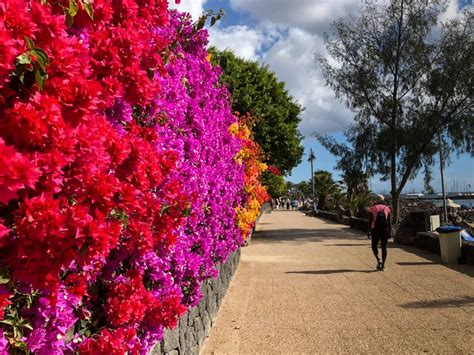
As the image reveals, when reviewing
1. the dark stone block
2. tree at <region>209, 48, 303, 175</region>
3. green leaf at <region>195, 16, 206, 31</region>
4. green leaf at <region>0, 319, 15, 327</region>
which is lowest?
the dark stone block

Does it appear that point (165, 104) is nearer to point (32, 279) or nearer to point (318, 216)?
point (32, 279)

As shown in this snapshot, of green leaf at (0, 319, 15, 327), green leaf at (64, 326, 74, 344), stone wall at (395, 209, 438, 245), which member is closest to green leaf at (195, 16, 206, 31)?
green leaf at (64, 326, 74, 344)

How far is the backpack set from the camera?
1188 centimetres

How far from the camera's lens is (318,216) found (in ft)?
144

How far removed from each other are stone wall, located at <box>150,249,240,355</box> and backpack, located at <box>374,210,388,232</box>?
178 inches

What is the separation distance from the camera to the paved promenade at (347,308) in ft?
20.4

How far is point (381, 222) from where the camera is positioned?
469 inches

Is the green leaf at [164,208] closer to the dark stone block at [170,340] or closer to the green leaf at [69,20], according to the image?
the green leaf at [69,20]

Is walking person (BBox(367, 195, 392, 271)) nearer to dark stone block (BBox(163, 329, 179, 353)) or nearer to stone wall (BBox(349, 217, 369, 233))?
dark stone block (BBox(163, 329, 179, 353))

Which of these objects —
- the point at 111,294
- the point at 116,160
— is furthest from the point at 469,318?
the point at 116,160

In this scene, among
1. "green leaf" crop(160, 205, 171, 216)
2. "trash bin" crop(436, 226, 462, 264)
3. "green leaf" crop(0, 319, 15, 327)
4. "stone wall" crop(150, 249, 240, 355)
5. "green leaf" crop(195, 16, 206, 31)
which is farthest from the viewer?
"trash bin" crop(436, 226, 462, 264)

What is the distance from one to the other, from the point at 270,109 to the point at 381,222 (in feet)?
47.9

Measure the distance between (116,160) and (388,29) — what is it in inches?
889

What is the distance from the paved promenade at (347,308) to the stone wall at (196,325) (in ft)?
0.68
